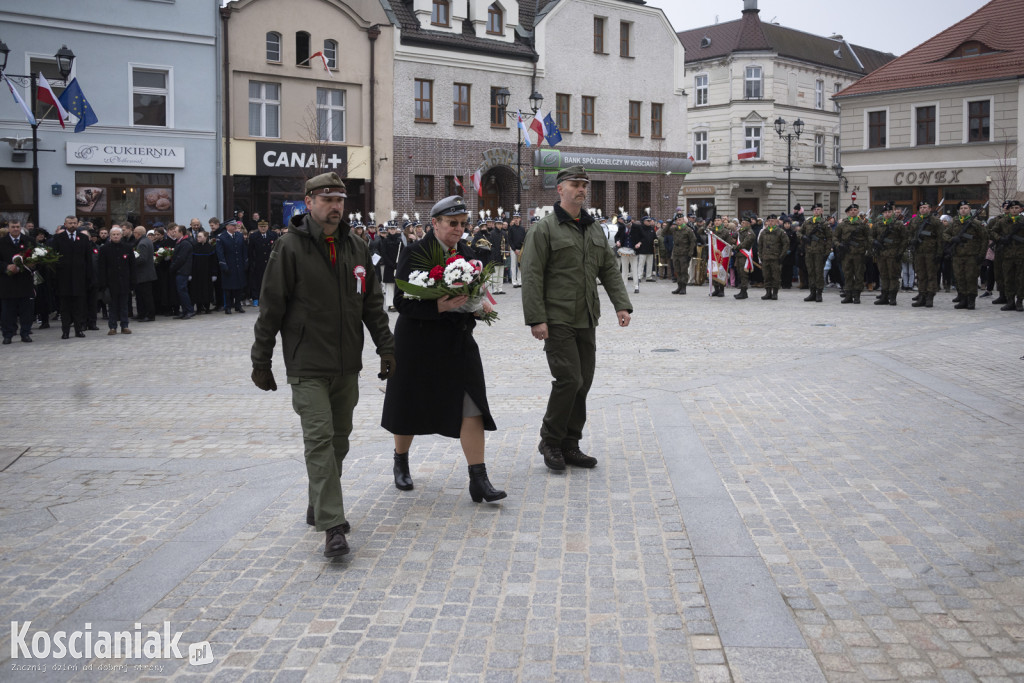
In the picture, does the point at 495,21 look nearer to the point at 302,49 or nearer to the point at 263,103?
the point at 302,49

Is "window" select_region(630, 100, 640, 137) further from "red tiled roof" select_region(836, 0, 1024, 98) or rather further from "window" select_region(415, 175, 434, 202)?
"window" select_region(415, 175, 434, 202)

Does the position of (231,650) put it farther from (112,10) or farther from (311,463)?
(112,10)

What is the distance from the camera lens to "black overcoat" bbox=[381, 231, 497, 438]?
20.7 ft

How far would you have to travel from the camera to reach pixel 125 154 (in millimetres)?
30578

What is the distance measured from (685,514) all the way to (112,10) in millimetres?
29644

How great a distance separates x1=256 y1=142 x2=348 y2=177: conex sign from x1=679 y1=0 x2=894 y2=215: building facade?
99.9ft

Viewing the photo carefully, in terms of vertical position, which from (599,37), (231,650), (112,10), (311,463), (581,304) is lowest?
(231,650)

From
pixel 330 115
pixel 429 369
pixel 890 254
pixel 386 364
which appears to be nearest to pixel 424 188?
pixel 330 115

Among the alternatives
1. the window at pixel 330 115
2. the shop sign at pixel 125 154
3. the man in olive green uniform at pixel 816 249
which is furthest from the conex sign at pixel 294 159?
the man in olive green uniform at pixel 816 249

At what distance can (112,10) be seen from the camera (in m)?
30.2

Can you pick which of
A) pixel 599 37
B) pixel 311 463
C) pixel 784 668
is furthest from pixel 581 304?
pixel 599 37

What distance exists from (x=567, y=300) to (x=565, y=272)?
0.22m

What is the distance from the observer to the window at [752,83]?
59.3 metres

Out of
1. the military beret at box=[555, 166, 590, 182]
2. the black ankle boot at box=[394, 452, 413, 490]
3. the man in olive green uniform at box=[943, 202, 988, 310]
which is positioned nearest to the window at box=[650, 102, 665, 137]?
the man in olive green uniform at box=[943, 202, 988, 310]
